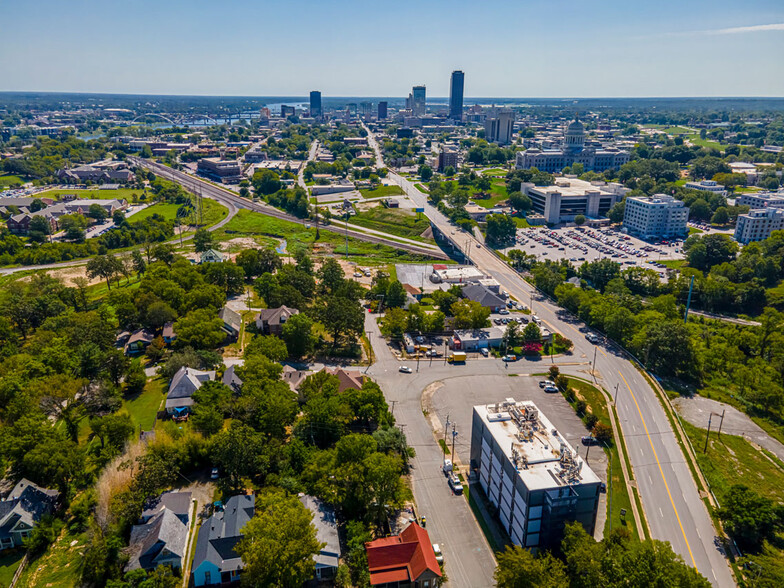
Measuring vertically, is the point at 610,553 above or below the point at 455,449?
above

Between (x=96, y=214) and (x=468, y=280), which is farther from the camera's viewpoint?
(x=96, y=214)

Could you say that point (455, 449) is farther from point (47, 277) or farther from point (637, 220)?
point (637, 220)

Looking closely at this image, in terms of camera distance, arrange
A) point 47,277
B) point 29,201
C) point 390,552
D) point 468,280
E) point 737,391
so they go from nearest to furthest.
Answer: point 390,552 < point 737,391 < point 47,277 < point 468,280 < point 29,201

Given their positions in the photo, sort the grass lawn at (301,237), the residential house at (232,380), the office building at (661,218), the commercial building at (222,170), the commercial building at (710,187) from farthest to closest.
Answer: the commercial building at (222,170) → the commercial building at (710,187) → the office building at (661,218) → the grass lawn at (301,237) → the residential house at (232,380)

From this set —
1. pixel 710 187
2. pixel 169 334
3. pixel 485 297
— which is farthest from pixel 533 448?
pixel 710 187

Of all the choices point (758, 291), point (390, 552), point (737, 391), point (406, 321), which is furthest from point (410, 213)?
point (390, 552)

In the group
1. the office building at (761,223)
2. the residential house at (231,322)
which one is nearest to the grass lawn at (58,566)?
the residential house at (231,322)

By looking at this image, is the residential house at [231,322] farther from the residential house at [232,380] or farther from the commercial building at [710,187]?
the commercial building at [710,187]
